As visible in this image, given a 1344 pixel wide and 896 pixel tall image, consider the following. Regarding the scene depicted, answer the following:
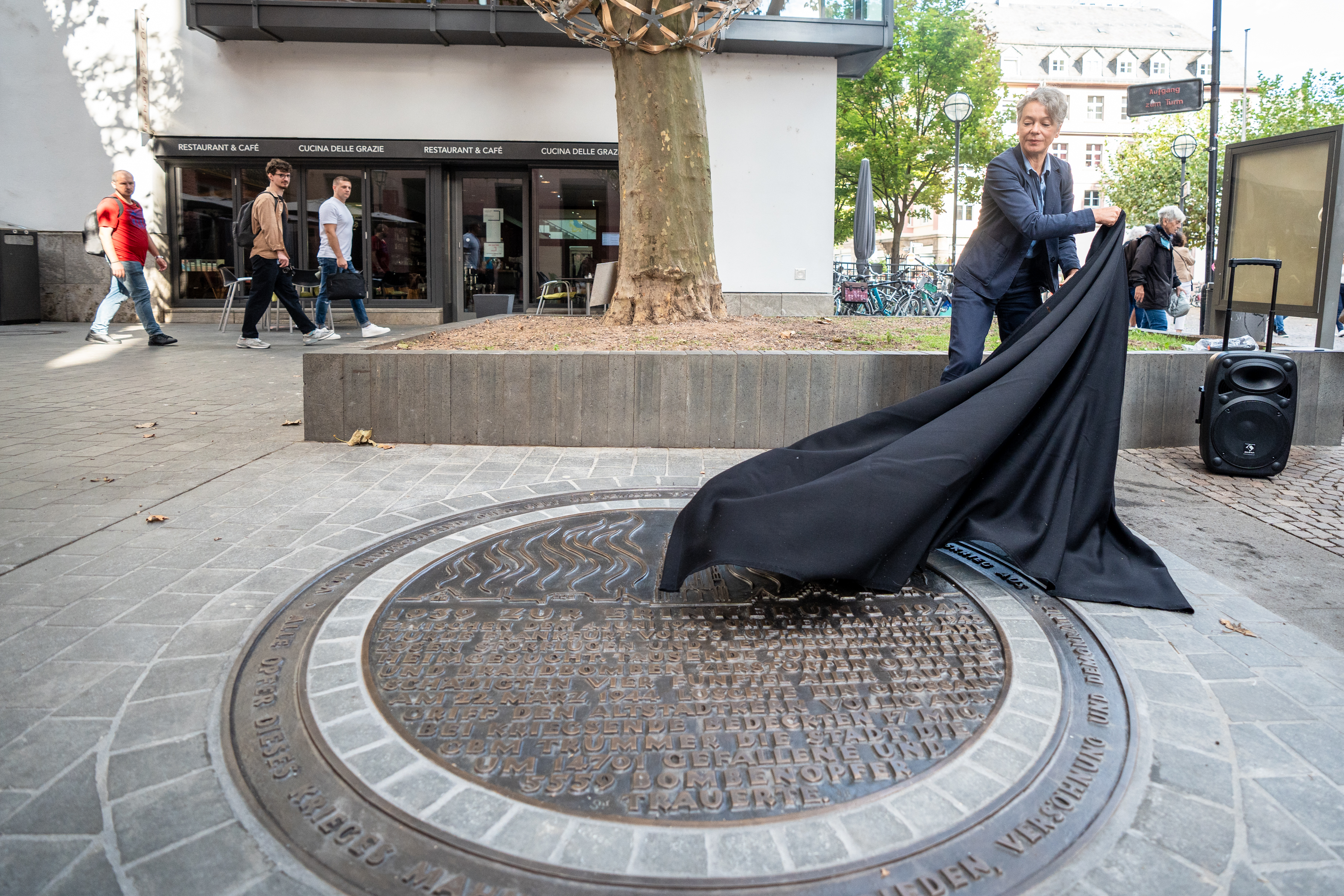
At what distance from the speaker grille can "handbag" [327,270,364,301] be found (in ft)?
33.8

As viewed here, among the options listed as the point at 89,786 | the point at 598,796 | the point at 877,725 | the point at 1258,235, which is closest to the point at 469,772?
the point at 598,796

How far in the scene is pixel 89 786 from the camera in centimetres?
208

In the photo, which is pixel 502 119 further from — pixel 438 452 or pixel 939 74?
pixel 939 74

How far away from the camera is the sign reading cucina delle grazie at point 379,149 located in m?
15.9

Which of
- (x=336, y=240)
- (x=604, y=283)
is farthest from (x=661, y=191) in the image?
(x=336, y=240)

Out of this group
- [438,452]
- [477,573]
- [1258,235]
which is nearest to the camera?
[477,573]

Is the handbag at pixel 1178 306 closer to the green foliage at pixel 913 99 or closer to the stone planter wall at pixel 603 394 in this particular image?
the stone planter wall at pixel 603 394

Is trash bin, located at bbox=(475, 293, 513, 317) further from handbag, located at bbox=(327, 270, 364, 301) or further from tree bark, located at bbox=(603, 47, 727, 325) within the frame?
tree bark, located at bbox=(603, 47, 727, 325)

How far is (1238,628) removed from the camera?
315 cm

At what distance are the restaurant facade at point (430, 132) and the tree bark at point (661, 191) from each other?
8021 mm

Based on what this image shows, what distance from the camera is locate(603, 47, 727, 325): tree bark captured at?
315 inches

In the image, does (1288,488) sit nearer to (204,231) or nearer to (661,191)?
(661,191)

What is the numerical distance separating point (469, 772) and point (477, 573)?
56.2 inches

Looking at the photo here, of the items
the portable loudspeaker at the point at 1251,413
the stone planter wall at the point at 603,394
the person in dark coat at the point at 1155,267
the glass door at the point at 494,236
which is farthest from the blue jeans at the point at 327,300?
the portable loudspeaker at the point at 1251,413
